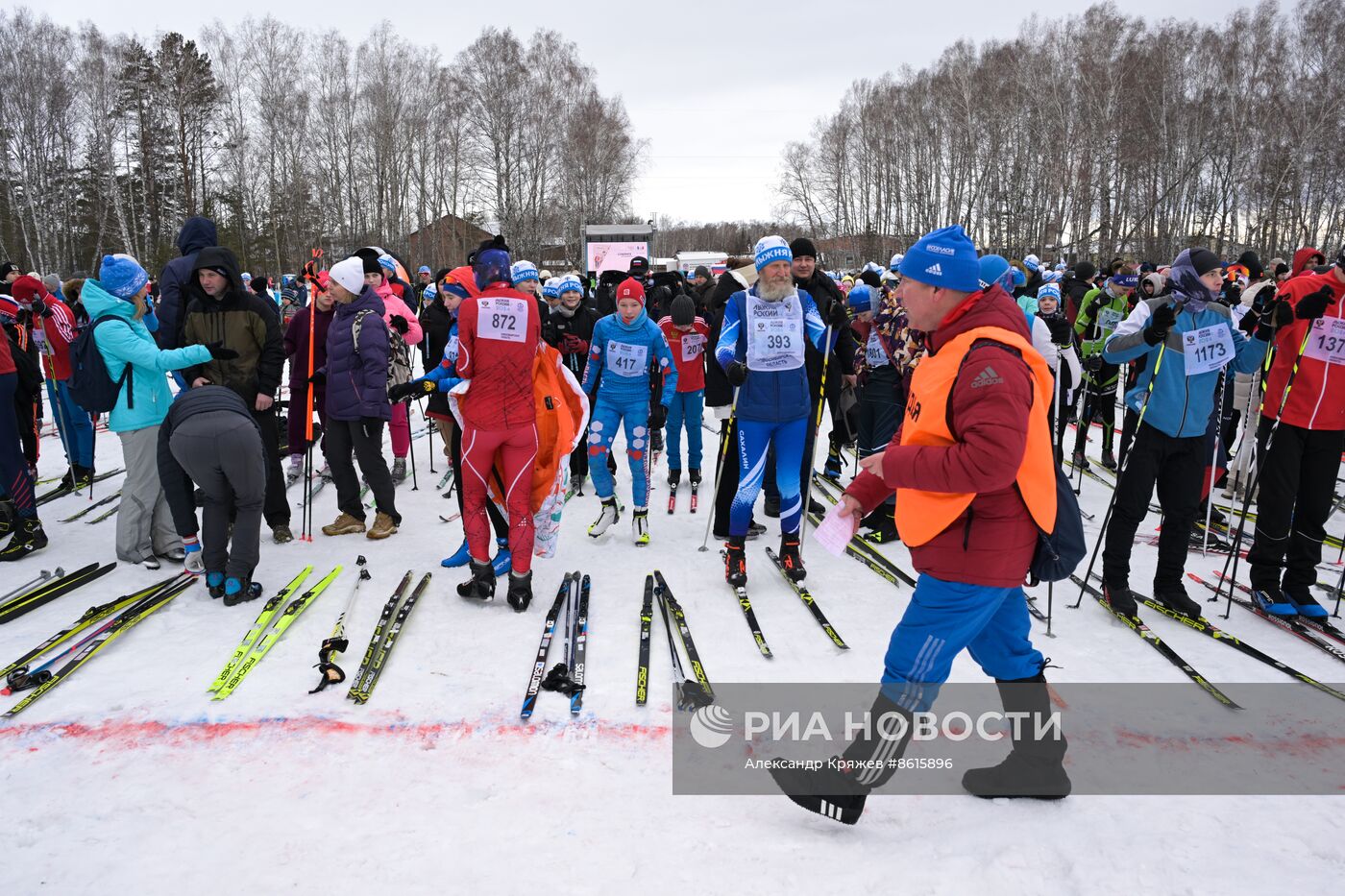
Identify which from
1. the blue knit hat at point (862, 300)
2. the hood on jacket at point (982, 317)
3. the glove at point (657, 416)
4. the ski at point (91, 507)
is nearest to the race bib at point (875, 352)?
the blue knit hat at point (862, 300)

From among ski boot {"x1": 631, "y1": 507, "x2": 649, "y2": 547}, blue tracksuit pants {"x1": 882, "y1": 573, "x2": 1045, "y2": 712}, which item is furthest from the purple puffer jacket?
blue tracksuit pants {"x1": 882, "y1": 573, "x2": 1045, "y2": 712}

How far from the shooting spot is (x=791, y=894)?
2.32 m

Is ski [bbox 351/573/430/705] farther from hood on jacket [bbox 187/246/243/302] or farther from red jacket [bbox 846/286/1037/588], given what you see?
red jacket [bbox 846/286/1037/588]

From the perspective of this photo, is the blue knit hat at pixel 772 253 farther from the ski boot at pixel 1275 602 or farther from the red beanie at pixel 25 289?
the red beanie at pixel 25 289

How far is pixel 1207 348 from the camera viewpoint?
4.40 meters

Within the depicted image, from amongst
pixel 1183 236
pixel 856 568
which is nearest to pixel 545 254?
pixel 1183 236

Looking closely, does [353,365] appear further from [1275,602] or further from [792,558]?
[1275,602]

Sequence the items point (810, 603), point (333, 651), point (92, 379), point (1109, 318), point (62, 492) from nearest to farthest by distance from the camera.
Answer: point (333, 651) < point (810, 603) < point (92, 379) < point (62, 492) < point (1109, 318)

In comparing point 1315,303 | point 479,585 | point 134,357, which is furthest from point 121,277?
point 1315,303

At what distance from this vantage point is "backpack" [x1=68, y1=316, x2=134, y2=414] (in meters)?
4.86

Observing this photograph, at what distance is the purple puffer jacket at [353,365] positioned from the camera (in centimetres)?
567

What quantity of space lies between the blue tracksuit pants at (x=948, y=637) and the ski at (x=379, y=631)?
2.48 metres

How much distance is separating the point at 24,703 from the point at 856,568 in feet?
15.2

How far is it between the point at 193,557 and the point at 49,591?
759 millimetres
